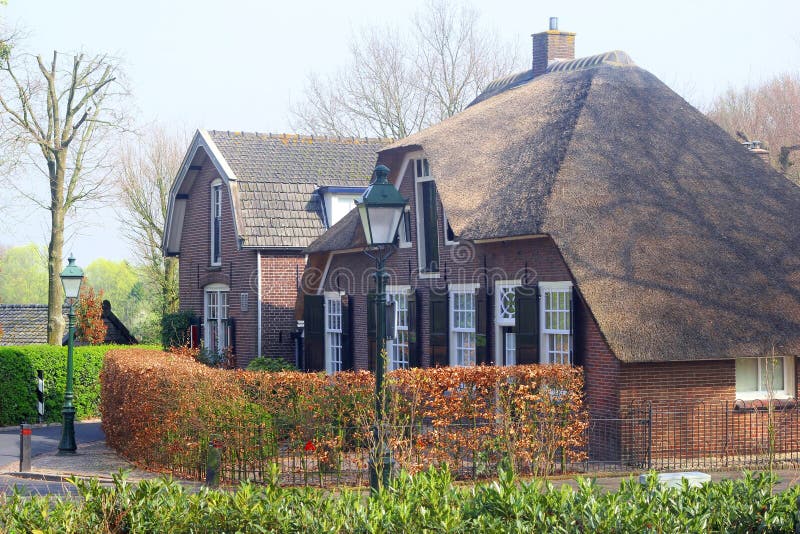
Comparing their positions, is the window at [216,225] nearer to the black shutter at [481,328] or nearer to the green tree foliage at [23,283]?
the black shutter at [481,328]

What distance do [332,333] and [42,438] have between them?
7259 millimetres

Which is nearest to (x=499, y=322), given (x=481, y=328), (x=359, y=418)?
(x=481, y=328)

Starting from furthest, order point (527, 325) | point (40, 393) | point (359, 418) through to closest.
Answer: point (40, 393) → point (527, 325) → point (359, 418)

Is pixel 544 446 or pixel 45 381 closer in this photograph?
pixel 544 446

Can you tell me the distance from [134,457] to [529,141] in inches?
367

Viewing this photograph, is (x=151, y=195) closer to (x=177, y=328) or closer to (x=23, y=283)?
(x=177, y=328)

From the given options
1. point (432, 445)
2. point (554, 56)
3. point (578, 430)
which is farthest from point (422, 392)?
point (554, 56)

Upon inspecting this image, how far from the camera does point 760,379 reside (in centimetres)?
1789

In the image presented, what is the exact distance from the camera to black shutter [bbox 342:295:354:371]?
25406mm

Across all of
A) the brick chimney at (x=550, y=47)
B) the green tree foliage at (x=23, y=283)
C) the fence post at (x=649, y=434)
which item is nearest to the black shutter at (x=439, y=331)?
the fence post at (x=649, y=434)

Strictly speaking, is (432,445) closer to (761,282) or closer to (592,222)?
(592,222)

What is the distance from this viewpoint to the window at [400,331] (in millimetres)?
23219

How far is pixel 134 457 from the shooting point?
1870 cm

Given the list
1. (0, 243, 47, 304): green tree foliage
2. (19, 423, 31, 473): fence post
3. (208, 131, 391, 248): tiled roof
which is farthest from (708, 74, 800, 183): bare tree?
(0, 243, 47, 304): green tree foliage
